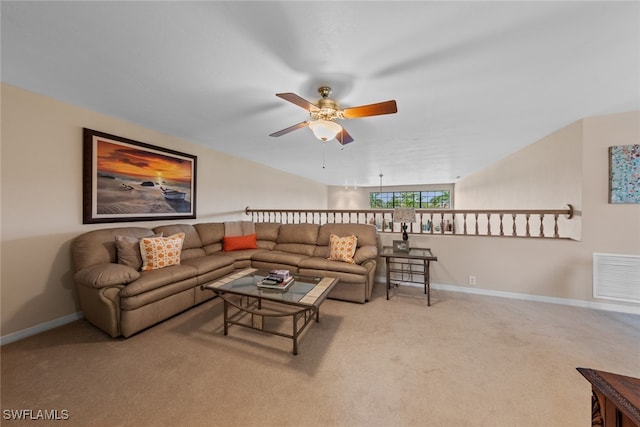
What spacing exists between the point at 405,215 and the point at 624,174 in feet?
8.05

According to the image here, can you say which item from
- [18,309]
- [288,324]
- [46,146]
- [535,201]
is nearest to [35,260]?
[18,309]

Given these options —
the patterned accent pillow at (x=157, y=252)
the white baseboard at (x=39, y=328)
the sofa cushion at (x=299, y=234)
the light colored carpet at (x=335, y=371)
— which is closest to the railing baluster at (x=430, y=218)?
the sofa cushion at (x=299, y=234)

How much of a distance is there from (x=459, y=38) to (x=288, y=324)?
2.84 m

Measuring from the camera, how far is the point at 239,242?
393cm

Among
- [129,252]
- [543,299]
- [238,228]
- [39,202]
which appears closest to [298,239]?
[238,228]

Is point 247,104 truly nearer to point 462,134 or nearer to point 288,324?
point 288,324

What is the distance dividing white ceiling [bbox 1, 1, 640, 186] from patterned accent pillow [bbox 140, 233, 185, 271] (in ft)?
4.97

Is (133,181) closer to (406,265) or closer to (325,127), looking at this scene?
(325,127)

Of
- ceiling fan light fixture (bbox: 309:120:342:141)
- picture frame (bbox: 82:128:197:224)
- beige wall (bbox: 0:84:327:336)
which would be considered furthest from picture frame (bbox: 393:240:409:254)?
beige wall (bbox: 0:84:327:336)

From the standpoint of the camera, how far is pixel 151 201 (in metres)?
3.25

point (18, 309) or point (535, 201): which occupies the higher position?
point (535, 201)

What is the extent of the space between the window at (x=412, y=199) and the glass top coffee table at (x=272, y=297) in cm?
846

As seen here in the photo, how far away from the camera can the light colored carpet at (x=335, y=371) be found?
140 centimetres

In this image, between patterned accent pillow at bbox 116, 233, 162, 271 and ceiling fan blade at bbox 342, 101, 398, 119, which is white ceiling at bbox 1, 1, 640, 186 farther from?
patterned accent pillow at bbox 116, 233, 162, 271
